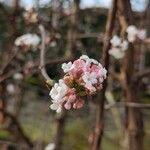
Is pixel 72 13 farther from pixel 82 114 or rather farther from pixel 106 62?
pixel 106 62

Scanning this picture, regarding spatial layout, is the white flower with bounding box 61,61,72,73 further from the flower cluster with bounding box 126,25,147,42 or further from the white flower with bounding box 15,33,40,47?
the white flower with bounding box 15,33,40,47

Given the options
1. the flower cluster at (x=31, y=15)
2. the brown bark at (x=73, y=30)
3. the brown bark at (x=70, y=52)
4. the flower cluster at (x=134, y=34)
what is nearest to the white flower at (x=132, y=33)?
the flower cluster at (x=134, y=34)

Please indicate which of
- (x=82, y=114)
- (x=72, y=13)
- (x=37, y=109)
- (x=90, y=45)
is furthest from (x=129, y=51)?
(x=37, y=109)

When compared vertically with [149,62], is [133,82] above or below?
below

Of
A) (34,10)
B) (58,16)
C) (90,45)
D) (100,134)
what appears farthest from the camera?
(90,45)

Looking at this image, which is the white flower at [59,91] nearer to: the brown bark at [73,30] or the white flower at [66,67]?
the white flower at [66,67]

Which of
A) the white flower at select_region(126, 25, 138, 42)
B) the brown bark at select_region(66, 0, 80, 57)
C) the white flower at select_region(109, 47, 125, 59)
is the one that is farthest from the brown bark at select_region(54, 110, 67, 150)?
the white flower at select_region(126, 25, 138, 42)

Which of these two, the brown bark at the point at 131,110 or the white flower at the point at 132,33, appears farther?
the brown bark at the point at 131,110
